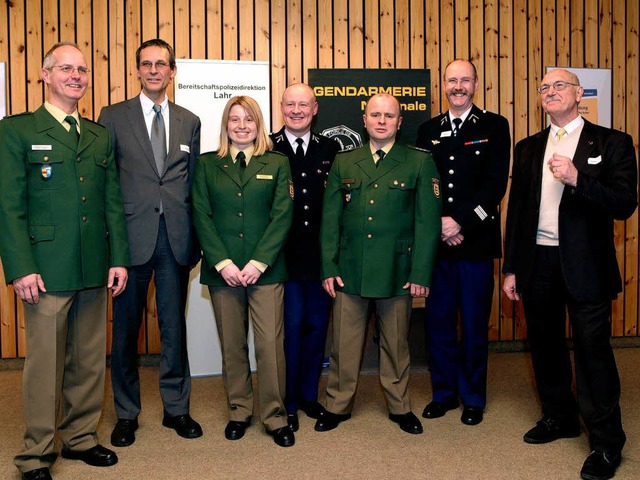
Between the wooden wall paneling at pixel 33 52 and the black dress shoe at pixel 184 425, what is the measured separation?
2.91 m

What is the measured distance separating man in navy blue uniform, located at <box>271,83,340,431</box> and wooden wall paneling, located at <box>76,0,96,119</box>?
2.15 m

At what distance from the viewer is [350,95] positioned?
509cm

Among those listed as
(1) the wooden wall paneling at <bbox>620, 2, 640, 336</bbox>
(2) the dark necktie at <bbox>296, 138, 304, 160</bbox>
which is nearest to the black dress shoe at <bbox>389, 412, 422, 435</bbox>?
(2) the dark necktie at <bbox>296, 138, 304, 160</bbox>

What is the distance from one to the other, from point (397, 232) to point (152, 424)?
1825 mm

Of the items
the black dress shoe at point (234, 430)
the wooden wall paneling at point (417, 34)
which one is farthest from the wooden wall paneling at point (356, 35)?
the black dress shoe at point (234, 430)

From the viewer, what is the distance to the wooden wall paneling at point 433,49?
17.7ft

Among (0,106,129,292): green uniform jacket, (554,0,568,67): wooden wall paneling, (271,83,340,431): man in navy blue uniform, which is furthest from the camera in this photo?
(554,0,568,67): wooden wall paneling

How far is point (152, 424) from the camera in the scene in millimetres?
3688

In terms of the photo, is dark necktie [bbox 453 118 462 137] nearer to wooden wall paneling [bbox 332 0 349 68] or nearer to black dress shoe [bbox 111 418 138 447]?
wooden wall paneling [bbox 332 0 349 68]

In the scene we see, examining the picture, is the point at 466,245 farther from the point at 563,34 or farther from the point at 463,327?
the point at 563,34

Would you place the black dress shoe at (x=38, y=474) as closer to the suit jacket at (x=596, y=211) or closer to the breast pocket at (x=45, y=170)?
the breast pocket at (x=45, y=170)

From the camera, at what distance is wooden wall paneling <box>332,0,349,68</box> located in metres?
5.30

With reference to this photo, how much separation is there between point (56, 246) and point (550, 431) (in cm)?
268

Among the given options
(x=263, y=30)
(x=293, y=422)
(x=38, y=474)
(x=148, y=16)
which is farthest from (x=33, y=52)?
(x=293, y=422)
